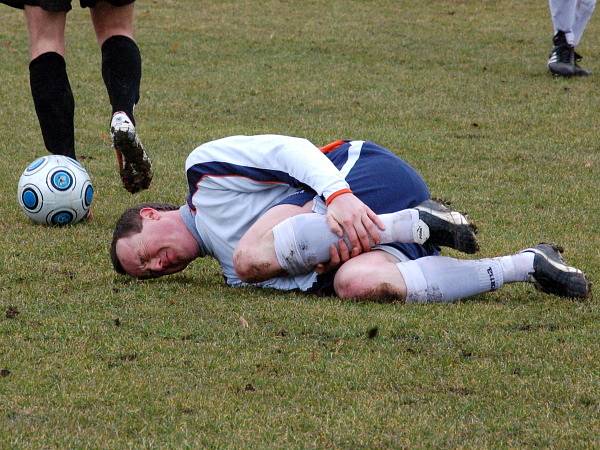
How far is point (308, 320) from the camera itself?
441 centimetres

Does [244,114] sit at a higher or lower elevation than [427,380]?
lower

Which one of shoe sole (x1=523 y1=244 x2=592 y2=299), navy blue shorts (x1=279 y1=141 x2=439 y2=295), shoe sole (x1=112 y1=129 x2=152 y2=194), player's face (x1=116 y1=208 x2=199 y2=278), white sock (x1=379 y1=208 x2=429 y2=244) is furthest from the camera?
shoe sole (x1=112 y1=129 x2=152 y2=194)

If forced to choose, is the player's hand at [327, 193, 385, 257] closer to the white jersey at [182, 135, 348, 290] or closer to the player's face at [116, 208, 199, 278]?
the white jersey at [182, 135, 348, 290]

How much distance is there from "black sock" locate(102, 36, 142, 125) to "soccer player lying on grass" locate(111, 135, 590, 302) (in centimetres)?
144

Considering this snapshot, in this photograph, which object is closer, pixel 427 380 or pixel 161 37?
pixel 427 380

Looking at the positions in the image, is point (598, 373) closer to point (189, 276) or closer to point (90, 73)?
point (189, 276)

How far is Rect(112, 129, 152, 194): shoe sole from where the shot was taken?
240 inches

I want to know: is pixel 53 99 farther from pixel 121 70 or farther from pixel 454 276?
pixel 454 276

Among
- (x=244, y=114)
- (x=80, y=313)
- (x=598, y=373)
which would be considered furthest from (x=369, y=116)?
(x=598, y=373)

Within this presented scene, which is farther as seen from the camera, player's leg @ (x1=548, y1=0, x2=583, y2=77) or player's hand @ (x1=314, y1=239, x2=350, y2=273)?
player's leg @ (x1=548, y1=0, x2=583, y2=77)

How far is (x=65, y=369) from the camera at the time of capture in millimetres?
3836

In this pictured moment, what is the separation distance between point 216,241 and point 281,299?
42 centimetres

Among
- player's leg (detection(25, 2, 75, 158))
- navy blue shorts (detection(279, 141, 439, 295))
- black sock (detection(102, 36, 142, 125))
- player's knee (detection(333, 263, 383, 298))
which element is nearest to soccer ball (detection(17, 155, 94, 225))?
player's leg (detection(25, 2, 75, 158))

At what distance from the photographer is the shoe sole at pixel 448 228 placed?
4.48 meters
